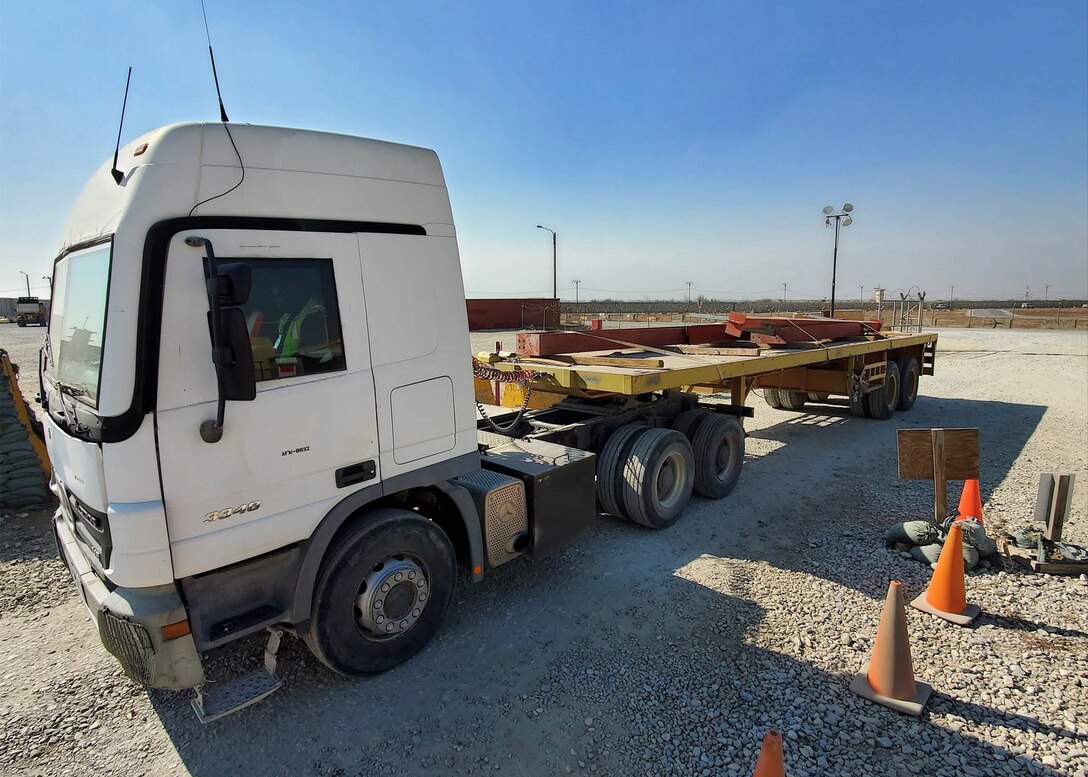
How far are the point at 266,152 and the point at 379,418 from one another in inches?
55.5

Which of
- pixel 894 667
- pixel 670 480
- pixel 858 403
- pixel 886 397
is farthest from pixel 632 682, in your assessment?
pixel 886 397

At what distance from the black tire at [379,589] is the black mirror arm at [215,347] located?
0.92 m

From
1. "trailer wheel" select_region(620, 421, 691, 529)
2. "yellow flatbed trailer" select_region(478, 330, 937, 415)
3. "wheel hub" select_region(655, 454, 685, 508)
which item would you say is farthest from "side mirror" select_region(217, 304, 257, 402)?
"wheel hub" select_region(655, 454, 685, 508)

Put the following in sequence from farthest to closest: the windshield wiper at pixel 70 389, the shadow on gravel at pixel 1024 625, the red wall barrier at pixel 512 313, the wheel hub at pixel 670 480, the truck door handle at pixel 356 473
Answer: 1. the red wall barrier at pixel 512 313
2. the wheel hub at pixel 670 480
3. the shadow on gravel at pixel 1024 625
4. the truck door handle at pixel 356 473
5. the windshield wiper at pixel 70 389

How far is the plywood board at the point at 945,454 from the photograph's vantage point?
4910mm

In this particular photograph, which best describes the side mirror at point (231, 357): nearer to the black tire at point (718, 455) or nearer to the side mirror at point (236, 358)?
the side mirror at point (236, 358)

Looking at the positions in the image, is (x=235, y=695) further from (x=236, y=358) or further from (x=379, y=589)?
(x=236, y=358)

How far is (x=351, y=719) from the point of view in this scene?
3.04 metres

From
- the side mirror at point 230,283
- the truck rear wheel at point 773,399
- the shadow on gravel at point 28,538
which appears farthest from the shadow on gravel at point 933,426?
the shadow on gravel at point 28,538

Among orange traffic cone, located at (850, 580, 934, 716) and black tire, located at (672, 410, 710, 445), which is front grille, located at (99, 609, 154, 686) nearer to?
orange traffic cone, located at (850, 580, 934, 716)

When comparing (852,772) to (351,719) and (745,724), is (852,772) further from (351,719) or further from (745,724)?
(351,719)

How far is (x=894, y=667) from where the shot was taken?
3.08m

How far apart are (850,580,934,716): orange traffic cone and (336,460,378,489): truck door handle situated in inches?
112

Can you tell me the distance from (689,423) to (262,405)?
14.8 ft
